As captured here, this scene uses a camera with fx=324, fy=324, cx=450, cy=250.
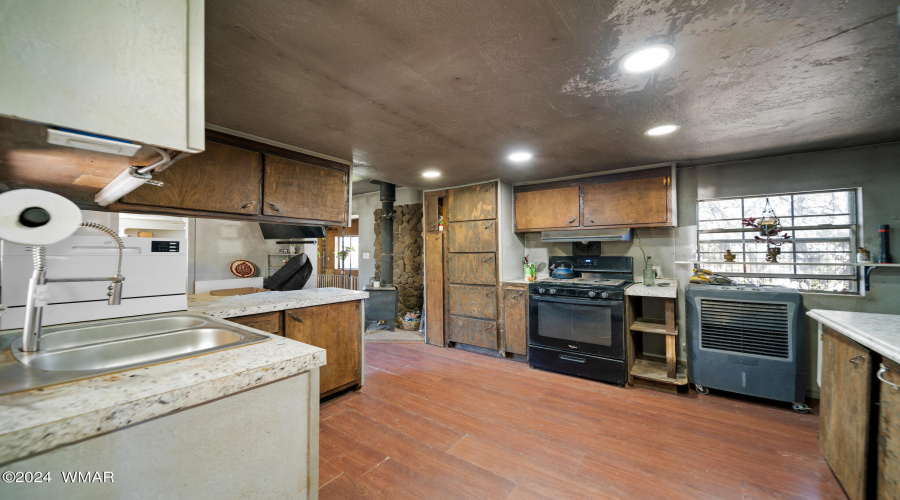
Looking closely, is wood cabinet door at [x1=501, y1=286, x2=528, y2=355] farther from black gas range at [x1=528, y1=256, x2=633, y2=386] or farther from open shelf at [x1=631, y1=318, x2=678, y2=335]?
open shelf at [x1=631, y1=318, x2=678, y2=335]

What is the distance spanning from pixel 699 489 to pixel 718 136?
235 centimetres

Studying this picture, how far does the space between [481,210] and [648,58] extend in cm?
259

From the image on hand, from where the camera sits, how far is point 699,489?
167 cm

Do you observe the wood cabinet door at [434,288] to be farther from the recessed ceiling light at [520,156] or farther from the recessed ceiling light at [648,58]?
the recessed ceiling light at [648,58]

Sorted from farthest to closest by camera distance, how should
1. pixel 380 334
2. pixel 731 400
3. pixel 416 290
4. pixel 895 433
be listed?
1. pixel 416 290
2. pixel 380 334
3. pixel 731 400
4. pixel 895 433

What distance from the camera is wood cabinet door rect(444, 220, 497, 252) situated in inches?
154

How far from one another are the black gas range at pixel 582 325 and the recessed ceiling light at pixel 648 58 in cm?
201

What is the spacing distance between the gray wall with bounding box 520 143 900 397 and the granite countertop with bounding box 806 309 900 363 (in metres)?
1.42

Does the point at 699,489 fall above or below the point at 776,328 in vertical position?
below

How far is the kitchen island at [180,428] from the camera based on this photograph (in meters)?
0.66

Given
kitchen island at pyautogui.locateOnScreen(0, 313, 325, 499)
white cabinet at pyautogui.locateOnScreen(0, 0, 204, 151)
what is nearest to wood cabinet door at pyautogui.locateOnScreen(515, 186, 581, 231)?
kitchen island at pyautogui.locateOnScreen(0, 313, 325, 499)

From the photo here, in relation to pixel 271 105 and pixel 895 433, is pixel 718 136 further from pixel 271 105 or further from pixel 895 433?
pixel 271 105

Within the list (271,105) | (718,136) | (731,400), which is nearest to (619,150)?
(718,136)

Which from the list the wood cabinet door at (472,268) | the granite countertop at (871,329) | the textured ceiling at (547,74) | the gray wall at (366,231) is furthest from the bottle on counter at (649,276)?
the gray wall at (366,231)
